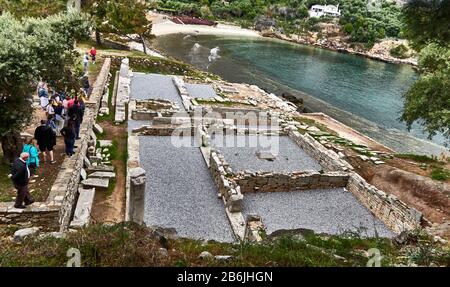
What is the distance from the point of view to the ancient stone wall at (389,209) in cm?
1416

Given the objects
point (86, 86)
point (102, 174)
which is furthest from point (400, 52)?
point (102, 174)

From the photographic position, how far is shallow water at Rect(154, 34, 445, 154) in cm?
3969

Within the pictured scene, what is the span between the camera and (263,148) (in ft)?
67.0

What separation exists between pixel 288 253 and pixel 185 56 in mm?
56629

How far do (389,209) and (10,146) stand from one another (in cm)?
1366

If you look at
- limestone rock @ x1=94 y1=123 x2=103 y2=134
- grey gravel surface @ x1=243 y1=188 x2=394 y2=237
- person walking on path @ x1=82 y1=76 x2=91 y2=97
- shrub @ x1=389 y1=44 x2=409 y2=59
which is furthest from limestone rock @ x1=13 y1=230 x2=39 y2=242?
shrub @ x1=389 y1=44 x2=409 y2=59

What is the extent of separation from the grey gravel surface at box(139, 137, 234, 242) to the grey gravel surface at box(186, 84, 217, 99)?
432 inches

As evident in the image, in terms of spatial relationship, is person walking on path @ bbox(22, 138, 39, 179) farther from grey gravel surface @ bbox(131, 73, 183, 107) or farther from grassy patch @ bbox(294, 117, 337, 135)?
grassy patch @ bbox(294, 117, 337, 135)

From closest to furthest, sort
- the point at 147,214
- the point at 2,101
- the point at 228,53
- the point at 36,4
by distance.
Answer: the point at 2,101 < the point at 147,214 < the point at 36,4 < the point at 228,53

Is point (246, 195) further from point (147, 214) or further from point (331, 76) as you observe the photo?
point (331, 76)

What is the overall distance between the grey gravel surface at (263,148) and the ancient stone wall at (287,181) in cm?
167
